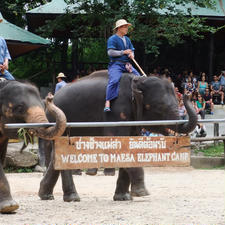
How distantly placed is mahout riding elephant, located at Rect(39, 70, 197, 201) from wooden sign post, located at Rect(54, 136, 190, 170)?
2.14 meters

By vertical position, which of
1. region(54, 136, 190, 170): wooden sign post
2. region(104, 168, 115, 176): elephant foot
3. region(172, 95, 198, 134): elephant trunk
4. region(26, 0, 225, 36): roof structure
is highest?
region(26, 0, 225, 36): roof structure

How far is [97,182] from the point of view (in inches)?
516

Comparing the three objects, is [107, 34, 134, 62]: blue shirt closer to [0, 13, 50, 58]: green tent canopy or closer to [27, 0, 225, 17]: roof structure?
[0, 13, 50, 58]: green tent canopy

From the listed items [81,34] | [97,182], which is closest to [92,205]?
[97,182]

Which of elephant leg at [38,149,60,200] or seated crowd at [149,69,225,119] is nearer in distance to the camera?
elephant leg at [38,149,60,200]

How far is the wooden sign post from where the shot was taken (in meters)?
6.39

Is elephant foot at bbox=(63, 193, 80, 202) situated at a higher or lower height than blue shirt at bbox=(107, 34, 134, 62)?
lower

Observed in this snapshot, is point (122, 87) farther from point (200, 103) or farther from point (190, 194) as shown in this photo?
point (200, 103)

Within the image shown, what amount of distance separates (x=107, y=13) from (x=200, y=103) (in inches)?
165

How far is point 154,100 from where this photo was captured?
366 inches

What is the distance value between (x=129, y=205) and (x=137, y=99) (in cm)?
170

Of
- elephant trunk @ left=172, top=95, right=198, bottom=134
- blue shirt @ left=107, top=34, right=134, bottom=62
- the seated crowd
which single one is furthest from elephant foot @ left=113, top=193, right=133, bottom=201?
the seated crowd

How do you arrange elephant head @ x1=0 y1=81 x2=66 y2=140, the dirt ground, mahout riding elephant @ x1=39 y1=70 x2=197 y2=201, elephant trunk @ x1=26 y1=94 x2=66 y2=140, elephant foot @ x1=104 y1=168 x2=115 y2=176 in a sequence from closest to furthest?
elephant trunk @ x1=26 y1=94 x2=66 y2=140 → the dirt ground → elephant head @ x1=0 y1=81 x2=66 y2=140 → mahout riding elephant @ x1=39 y1=70 x2=197 y2=201 → elephant foot @ x1=104 y1=168 x2=115 y2=176

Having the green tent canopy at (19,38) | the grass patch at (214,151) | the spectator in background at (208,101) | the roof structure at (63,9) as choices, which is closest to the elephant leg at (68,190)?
the grass patch at (214,151)
